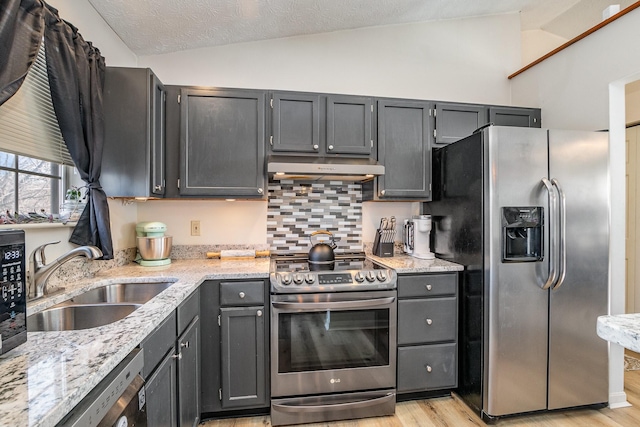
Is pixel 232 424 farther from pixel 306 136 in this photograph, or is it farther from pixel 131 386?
pixel 306 136

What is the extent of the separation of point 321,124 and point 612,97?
1972 millimetres

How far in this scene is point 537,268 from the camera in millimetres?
1955

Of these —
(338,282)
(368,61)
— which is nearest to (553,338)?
(338,282)

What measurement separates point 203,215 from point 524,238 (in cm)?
231

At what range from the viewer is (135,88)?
74.9 inches

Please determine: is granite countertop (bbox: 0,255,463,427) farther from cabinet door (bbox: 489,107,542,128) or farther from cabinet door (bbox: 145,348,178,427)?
cabinet door (bbox: 489,107,542,128)

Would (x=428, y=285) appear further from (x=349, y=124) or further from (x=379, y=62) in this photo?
(x=379, y=62)

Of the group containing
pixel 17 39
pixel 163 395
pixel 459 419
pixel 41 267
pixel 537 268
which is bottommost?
pixel 459 419

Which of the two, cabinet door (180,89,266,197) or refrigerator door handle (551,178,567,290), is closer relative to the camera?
refrigerator door handle (551,178,567,290)

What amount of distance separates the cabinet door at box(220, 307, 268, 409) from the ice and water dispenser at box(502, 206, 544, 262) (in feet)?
5.18

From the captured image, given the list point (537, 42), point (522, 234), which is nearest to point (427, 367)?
point (522, 234)

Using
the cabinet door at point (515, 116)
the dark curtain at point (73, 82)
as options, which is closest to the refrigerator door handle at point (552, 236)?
the cabinet door at point (515, 116)

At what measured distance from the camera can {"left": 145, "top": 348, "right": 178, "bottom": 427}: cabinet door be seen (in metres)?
1.19

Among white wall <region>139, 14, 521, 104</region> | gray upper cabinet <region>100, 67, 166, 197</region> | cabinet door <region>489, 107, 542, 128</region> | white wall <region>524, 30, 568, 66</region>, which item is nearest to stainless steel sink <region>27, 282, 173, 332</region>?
gray upper cabinet <region>100, 67, 166, 197</region>
